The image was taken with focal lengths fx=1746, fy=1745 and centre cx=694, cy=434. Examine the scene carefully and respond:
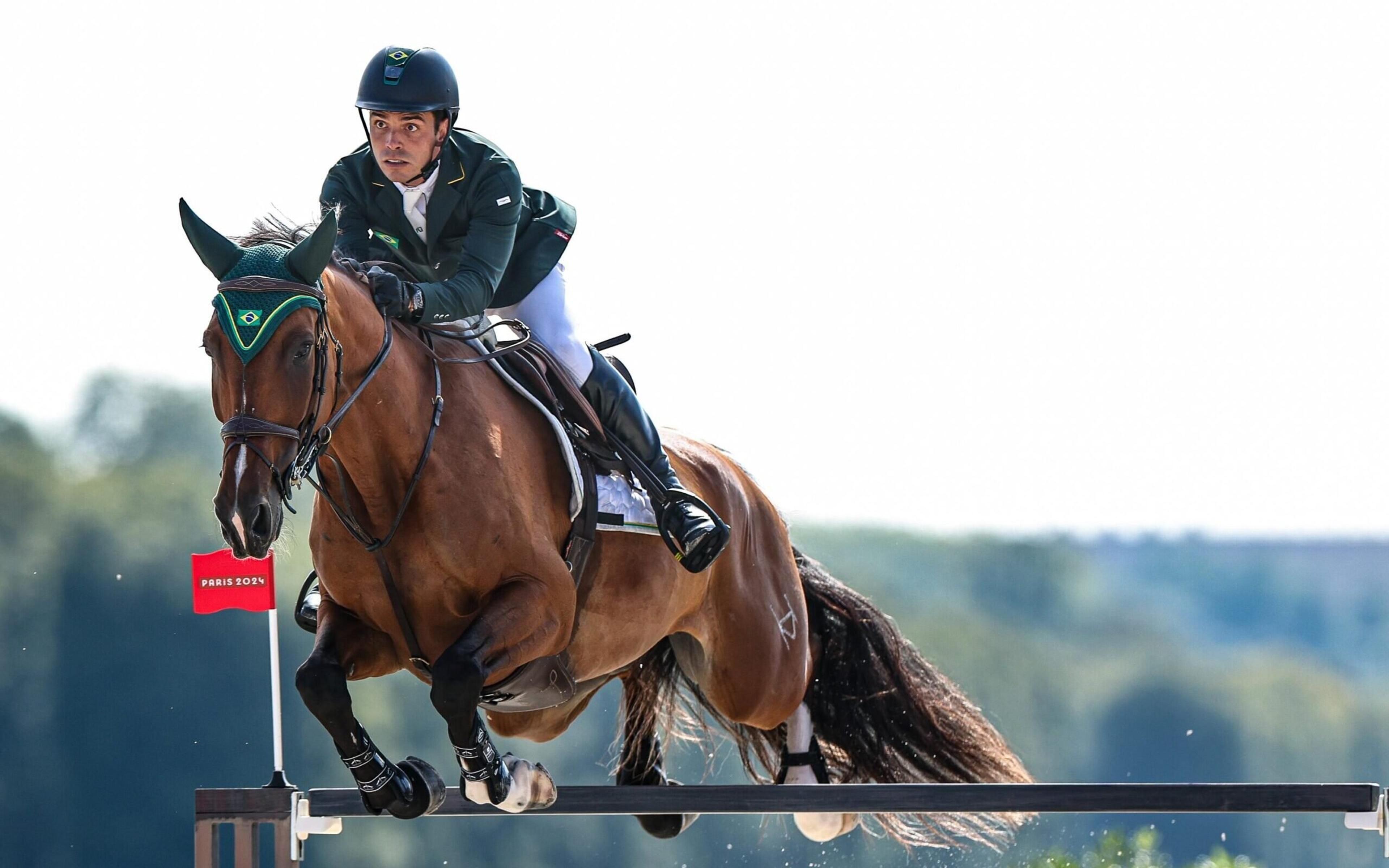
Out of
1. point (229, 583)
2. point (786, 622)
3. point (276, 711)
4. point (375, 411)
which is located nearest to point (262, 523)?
point (375, 411)

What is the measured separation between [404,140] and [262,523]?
4.44 feet

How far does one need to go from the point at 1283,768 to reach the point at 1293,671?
2.67 meters

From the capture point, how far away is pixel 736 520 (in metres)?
6.07

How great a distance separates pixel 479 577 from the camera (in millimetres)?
4691

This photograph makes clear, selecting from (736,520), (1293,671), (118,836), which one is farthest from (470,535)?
(1293,671)

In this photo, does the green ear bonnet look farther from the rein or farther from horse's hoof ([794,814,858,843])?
horse's hoof ([794,814,858,843])

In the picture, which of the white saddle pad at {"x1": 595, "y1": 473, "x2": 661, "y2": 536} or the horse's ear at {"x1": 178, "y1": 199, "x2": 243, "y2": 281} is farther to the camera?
the white saddle pad at {"x1": 595, "y1": 473, "x2": 661, "y2": 536}

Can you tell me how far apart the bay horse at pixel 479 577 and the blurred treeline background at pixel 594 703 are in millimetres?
22230

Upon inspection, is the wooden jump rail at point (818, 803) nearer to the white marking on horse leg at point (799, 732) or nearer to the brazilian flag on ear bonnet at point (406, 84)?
the white marking on horse leg at point (799, 732)

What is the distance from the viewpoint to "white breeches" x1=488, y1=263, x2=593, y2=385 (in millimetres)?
5230

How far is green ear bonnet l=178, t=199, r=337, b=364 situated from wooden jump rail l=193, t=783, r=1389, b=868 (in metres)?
1.53

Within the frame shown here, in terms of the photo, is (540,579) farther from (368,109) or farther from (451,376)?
(368,109)

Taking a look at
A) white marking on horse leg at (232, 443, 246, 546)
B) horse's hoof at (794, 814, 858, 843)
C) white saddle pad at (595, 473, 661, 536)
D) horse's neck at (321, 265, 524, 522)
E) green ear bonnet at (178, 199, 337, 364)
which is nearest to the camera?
white marking on horse leg at (232, 443, 246, 546)

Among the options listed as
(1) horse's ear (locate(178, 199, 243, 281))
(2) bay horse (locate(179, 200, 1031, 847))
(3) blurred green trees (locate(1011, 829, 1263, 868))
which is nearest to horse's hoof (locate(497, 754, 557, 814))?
(2) bay horse (locate(179, 200, 1031, 847))
